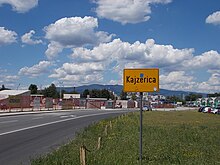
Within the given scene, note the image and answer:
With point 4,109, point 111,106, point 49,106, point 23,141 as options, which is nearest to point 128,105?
point 111,106

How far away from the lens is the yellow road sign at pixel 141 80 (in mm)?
9766

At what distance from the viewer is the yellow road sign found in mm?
9766

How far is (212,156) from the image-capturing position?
1185cm

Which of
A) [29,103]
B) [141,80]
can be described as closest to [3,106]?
[29,103]

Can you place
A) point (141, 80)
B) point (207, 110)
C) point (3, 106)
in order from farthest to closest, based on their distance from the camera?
point (207, 110) < point (3, 106) < point (141, 80)

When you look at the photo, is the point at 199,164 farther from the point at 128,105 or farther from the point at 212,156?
the point at 128,105

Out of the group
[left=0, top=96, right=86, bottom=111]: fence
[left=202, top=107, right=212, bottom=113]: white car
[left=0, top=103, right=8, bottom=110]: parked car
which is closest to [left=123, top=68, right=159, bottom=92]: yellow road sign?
[left=0, top=96, right=86, bottom=111]: fence

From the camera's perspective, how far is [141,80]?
9812 mm

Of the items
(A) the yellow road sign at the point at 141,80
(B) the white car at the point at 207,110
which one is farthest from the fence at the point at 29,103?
(A) the yellow road sign at the point at 141,80

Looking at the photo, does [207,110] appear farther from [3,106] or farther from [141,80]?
[141,80]

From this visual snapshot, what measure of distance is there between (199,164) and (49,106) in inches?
2352

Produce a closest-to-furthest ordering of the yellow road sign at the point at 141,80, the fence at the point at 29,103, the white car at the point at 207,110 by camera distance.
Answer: the yellow road sign at the point at 141,80, the fence at the point at 29,103, the white car at the point at 207,110

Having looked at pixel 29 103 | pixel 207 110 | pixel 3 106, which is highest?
pixel 29 103

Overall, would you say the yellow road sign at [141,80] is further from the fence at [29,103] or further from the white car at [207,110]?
the white car at [207,110]
